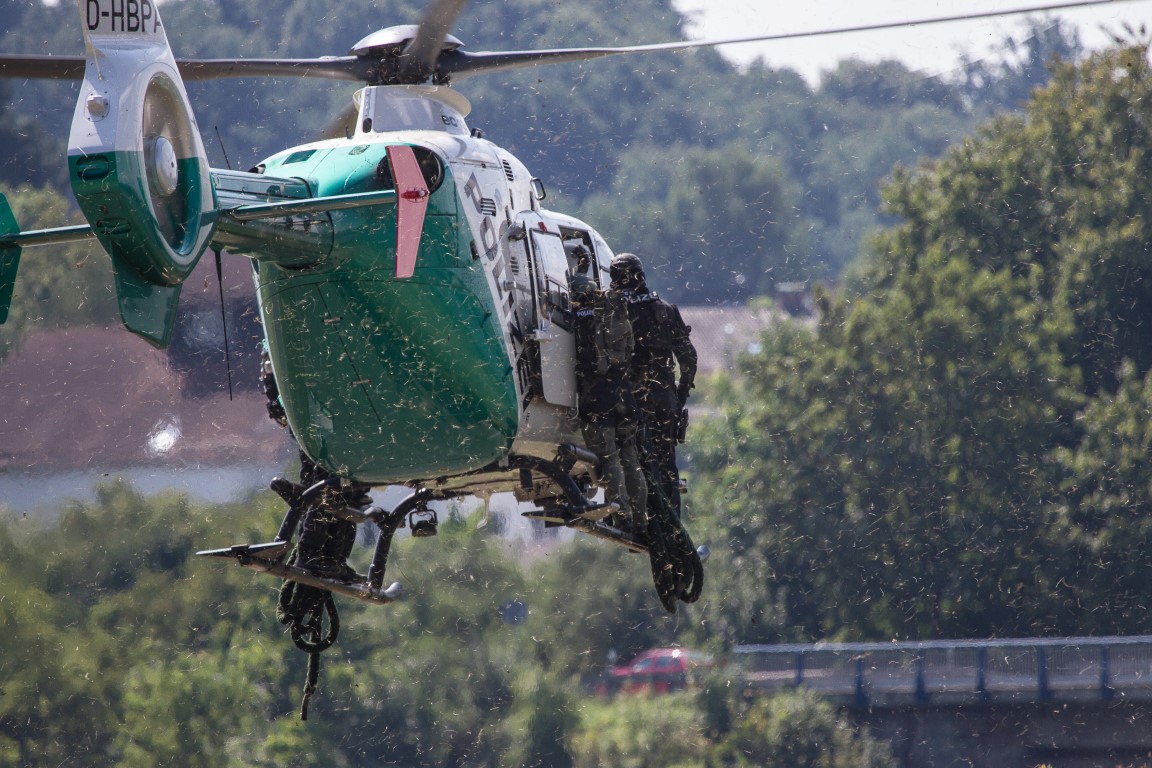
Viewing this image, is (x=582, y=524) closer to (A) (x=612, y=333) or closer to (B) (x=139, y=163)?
(A) (x=612, y=333)

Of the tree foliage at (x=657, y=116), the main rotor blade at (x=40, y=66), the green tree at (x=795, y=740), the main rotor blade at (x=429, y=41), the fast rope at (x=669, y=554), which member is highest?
the tree foliage at (x=657, y=116)

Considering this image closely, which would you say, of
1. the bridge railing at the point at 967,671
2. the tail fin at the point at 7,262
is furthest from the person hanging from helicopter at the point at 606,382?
the bridge railing at the point at 967,671

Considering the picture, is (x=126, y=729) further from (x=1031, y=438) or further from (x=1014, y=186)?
(x=1014, y=186)

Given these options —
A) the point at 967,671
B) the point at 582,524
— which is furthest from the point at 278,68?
the point at 967,671

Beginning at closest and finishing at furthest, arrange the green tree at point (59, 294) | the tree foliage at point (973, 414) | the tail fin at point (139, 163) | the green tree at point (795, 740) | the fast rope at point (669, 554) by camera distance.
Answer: the tail fin at point (139, 163), the fast rope at point (669, 554), the green tree at point (59, 294), the green tree at point (795, 740), the tree foliage at point (973, 414)

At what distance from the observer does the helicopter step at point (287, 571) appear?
37.5 feet

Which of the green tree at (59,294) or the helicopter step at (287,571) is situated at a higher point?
the green tree at (59,294)

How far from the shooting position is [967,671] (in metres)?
24.6

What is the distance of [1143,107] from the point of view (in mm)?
29828

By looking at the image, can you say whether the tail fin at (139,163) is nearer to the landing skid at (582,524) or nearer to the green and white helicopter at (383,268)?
the green and white helicopter at (383,268)

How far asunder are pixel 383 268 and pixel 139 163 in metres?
2.21

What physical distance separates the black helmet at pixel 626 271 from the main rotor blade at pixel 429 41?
1.71 metres

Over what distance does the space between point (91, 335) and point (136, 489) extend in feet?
5.34

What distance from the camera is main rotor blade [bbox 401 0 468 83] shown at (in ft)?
37.3
